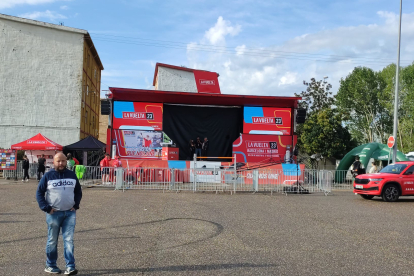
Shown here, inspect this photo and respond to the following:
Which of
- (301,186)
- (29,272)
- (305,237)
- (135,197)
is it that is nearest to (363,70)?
(301,186)

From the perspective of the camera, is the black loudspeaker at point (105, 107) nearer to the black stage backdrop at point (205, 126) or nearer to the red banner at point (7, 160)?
the black stage backdrop at point (205, 126)

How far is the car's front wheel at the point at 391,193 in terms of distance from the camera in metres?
16.1

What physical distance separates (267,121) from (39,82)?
18.4 meters

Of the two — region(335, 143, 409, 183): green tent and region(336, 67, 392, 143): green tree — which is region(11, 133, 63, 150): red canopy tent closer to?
region(335, 143, 409, 183): green tent

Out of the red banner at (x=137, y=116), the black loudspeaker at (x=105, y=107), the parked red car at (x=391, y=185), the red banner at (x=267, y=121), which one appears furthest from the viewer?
the red banner at (x=267, y=121)

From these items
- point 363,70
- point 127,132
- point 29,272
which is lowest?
point 29,272

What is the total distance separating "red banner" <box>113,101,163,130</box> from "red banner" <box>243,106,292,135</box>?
5.15 m

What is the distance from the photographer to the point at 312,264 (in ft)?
21.4

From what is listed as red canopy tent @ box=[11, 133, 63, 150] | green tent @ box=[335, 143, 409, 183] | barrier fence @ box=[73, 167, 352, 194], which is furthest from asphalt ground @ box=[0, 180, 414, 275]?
green tent @ box=[335, 143, 409, 183]

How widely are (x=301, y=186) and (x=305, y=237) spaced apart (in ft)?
34.9

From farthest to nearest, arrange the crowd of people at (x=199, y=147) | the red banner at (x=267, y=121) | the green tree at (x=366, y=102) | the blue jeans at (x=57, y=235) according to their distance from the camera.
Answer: the green tree at (x=366, y=102), the red banner at (x=267, y=121), the crowd of people at (x=199, y=147), the blue jeans at (x=57, y=235)

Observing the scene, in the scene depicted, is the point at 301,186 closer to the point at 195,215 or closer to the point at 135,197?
the point at 135,197

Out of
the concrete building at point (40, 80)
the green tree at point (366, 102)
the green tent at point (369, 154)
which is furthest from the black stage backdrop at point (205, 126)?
the green tree at point (366, 102)

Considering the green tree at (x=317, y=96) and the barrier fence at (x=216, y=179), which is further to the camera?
the green tree at (x=317, y=96)
